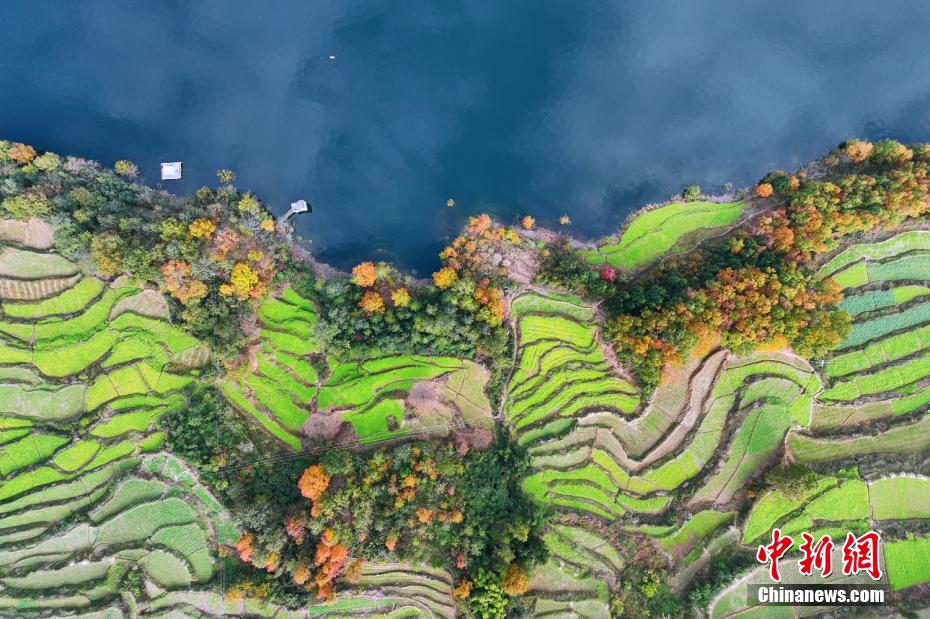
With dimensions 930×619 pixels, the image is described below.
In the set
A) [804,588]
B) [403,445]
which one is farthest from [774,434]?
[403,445]

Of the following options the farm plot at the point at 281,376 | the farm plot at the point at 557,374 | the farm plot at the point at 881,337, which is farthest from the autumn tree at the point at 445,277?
the farm plot at the point at 881,337

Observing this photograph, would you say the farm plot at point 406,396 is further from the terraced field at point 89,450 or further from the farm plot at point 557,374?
the terraced field at point 89,450

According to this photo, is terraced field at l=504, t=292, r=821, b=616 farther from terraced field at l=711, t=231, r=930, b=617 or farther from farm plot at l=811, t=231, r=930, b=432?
farm plot at l=811, t=231, r=930, b=432

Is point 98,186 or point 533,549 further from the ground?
point 98,186

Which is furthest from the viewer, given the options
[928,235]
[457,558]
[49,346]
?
[928,235]

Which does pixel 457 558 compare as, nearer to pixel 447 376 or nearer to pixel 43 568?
pixel 447 376

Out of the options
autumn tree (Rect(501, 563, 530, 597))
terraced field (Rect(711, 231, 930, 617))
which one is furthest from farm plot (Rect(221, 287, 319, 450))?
terraced field (Rect(711, 231, 930, 617))

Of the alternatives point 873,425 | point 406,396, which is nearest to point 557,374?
point 406,396
